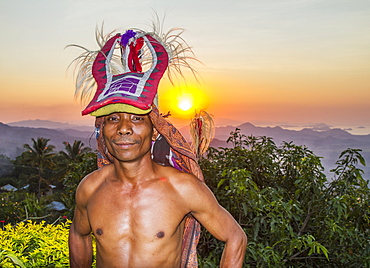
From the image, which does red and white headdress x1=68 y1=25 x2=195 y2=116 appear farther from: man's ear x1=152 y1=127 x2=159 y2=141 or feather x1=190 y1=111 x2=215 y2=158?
feather x1=190 y1=111 x2=215 y2=158

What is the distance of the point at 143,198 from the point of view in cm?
186

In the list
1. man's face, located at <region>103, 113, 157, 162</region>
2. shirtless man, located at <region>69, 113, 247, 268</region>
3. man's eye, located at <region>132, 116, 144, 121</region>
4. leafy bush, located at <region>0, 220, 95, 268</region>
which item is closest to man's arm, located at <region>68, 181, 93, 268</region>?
shirtless man, located at <region>69, 113, 247, 268</region>

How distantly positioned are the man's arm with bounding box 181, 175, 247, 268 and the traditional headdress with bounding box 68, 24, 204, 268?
0.14 metres

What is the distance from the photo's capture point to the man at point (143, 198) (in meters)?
1.78

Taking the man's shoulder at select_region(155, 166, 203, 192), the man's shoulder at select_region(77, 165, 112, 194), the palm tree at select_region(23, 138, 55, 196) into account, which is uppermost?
the man's shoulder at select_region(155, 166, 203, 192)

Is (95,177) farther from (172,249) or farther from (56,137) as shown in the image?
(56,137)

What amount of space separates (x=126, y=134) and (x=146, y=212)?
1.15 feet

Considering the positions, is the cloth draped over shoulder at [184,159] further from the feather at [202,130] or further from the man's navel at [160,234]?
the feather at [202,130]

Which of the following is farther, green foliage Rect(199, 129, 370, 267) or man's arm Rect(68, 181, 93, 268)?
green foliage Rect(199, 129, 370, 267)

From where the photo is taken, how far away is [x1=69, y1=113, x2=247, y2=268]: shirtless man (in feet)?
5.95

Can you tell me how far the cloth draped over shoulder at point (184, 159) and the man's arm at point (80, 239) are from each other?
28 cm

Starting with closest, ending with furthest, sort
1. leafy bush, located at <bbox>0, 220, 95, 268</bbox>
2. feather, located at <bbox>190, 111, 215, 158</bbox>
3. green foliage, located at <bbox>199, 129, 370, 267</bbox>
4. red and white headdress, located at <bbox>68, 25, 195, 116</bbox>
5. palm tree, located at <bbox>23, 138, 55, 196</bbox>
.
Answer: red and white headdress, located at <bbox>68, 25, 195, 116</bbox>
feather, located at <bbox>190, 111, 215, 158</bbox>
leafy bush, located at <bbox>0, 220, 95, 268</bbox>
green foliage, located at <bbox>199, 129, 370, 267</bbox>
palm tree, located at <bbox>23, 138, 55, 196</bbox>

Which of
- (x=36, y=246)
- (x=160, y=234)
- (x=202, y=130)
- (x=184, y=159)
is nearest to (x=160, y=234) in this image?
(x=160, y=234)

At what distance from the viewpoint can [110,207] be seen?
6.18 feet
